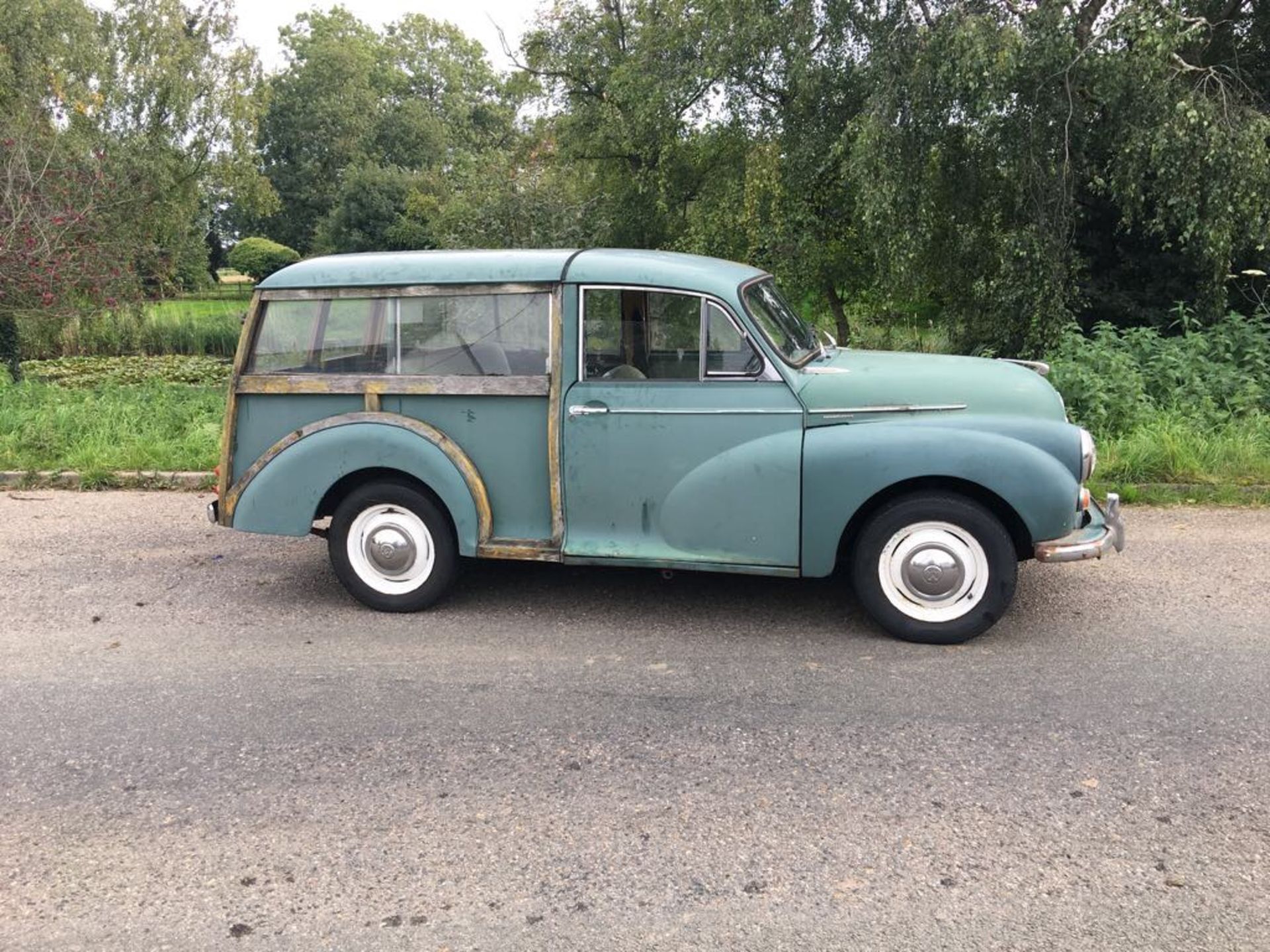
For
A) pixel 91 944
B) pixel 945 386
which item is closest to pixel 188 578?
pixel 91 944

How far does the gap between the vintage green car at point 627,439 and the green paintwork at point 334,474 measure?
11 millimetres

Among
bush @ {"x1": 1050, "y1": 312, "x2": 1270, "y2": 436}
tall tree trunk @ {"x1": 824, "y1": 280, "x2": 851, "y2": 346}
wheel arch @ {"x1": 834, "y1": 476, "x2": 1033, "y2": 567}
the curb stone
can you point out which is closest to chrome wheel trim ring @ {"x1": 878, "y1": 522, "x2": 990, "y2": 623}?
wheel arch @ {"x1": 834, "y1": 476, "x2": 1033, "y2": 567}

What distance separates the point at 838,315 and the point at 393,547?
10880mm

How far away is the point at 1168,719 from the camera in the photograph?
4168mm

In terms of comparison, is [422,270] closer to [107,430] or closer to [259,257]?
[107,430]

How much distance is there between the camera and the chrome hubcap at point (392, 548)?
5656 mm

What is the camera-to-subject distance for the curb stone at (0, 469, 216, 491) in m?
8.98

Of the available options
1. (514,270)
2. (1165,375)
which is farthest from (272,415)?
(1165,375)

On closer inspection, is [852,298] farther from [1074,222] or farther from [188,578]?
[188,578]

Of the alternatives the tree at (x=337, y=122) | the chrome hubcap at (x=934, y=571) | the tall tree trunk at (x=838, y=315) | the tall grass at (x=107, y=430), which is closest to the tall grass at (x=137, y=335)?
the tall grass at (x=107, y=430)

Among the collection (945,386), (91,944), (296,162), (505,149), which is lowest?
(91,944)

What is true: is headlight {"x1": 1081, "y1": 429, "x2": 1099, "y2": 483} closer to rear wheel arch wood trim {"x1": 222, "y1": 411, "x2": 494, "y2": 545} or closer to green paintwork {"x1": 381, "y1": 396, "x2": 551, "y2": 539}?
green paintwork {"x1": 381, "y1": 396, "x2": 551, "y2": 539}

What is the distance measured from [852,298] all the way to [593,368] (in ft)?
34.7

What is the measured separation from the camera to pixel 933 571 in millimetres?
5012
